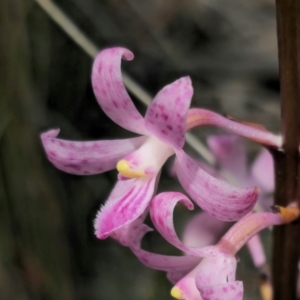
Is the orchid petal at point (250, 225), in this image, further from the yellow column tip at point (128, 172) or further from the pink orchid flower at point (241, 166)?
the pink orchid flower at point (241, 166)

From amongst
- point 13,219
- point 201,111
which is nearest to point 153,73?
point 13,219

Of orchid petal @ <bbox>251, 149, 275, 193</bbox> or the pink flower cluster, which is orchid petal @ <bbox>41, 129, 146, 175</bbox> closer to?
the pink flower cluster

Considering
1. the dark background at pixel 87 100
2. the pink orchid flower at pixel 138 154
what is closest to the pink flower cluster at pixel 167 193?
the pink orchid flower at pixel 138 154

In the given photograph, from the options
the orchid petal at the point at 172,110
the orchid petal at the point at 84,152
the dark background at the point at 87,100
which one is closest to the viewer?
the orchid petal at the point at 172,110

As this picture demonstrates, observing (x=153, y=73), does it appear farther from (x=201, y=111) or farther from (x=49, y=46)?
(x=201, y=111)

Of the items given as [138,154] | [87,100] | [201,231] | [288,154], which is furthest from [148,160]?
[87,100]

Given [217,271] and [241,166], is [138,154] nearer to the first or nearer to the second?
[217,271]

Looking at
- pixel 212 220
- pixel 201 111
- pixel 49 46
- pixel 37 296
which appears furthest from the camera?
pixel 37 296
